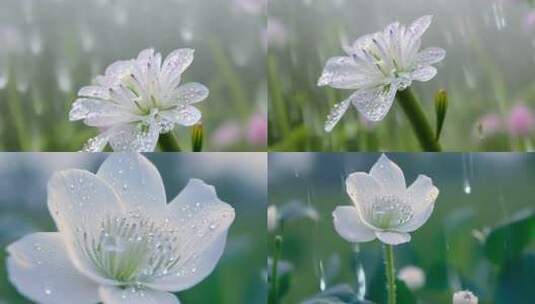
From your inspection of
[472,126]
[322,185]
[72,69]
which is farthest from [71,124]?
[472,126]

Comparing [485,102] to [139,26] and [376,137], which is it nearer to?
[376,137]

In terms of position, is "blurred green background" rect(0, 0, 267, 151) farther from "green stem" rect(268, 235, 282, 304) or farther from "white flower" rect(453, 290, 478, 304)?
"white flower" rect(453, 290, 478, 304)

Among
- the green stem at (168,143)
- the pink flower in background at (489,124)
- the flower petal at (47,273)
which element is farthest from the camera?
the pink flower in background at (489,124)

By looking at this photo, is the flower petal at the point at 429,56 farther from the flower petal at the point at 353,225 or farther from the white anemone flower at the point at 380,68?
the flower petal at the point at 353,225

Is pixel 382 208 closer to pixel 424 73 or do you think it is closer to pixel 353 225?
pixel 353 225

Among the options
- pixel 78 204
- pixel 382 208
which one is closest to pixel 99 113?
pixel 78 204

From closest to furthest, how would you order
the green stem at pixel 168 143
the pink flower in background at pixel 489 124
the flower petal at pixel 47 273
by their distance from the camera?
the flower petal at pixel 47 273, the green stem at pixel 168 143, the pink flower in background at pixel 489 124

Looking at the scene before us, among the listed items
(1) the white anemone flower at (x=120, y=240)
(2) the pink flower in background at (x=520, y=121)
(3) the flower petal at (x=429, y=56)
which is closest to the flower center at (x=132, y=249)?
(1) the white anemone flower at (x=120, y=240)

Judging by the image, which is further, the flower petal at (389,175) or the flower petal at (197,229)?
the flower petal at (389,175)
